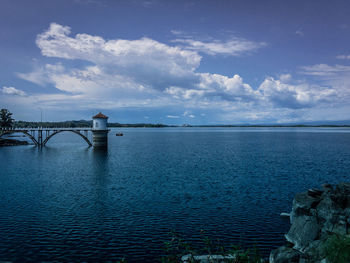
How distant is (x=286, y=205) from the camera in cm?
2961

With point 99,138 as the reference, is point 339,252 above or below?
below

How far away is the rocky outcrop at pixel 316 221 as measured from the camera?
17144 millimetres

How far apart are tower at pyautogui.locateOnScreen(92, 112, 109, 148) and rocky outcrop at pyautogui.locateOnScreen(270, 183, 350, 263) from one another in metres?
77.6

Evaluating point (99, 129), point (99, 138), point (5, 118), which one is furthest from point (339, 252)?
point (5, 118)

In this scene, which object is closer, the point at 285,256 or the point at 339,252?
the point at 339,252

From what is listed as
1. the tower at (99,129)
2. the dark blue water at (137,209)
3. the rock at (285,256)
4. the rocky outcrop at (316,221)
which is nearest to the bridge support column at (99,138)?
the tower at (99,129)

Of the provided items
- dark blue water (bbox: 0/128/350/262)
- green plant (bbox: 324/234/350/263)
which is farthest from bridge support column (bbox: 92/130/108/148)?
green plant (bbox: 324/234/350/263)

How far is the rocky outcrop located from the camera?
17144mm

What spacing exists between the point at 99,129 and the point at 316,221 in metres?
81.1

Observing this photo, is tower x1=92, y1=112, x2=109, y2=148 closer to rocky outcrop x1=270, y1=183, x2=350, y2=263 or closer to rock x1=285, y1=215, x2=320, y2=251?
rocky outcrop x1=270, y1=183, x2=350, y2=263

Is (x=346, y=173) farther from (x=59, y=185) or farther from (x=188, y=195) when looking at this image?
(x=59, y=185)

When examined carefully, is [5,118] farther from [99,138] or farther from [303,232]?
[303,232]

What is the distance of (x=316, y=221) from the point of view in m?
20.3

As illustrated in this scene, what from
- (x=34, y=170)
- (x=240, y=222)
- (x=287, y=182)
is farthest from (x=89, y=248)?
(x=34, y=170)
